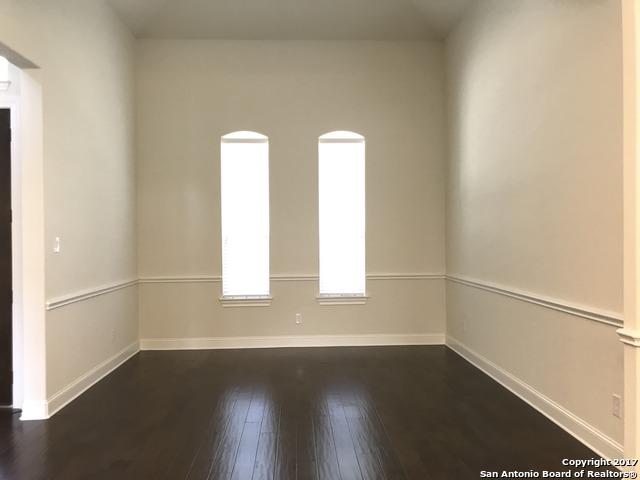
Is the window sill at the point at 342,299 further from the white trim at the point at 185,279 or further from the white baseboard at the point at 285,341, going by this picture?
the white trim at the point at 185,279

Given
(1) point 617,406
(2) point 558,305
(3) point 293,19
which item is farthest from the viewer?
(3) point 293,19

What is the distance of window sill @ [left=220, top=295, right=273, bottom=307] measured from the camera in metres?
5.55

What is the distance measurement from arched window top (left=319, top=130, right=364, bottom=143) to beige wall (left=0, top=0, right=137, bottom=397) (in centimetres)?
234

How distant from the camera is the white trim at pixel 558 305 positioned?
8.64 feet

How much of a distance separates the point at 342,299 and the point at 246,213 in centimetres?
160

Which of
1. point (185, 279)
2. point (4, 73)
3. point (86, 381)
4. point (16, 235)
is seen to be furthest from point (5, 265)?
point (185, 279)

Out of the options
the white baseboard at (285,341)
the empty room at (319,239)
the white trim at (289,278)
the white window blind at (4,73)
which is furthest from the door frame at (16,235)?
the white trim at (289,278)

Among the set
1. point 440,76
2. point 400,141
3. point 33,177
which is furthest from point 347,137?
point 33,177

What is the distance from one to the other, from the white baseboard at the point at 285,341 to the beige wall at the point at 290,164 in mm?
82

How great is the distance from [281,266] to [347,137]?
182cm

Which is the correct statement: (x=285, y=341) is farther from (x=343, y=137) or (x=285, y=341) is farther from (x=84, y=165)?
(x=84, y=165)

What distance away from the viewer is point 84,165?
4.09 m

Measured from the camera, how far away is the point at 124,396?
12.6 ft

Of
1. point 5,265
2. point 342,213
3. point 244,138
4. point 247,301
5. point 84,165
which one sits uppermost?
point 244,138
